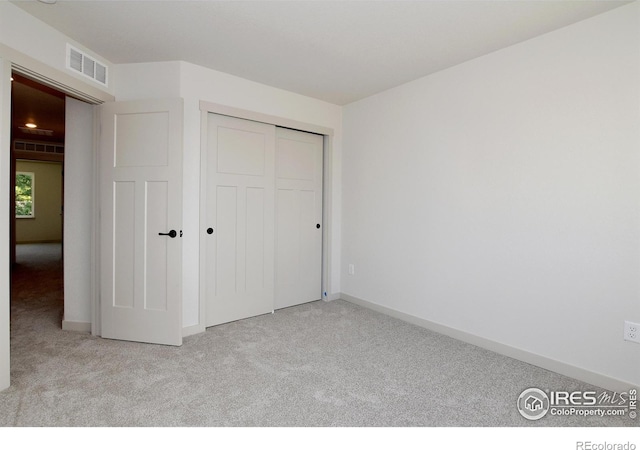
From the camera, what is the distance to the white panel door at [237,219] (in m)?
3.44

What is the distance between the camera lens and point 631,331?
87.6 inches

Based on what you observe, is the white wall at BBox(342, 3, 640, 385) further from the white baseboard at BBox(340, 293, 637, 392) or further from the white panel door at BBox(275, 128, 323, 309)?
the white panel door at BBox(275, 128, 323, 309)

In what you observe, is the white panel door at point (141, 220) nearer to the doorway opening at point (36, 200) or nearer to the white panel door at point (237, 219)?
the white panel door at point (237, 219)

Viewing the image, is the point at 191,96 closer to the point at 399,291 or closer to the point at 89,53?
the point at 89,53

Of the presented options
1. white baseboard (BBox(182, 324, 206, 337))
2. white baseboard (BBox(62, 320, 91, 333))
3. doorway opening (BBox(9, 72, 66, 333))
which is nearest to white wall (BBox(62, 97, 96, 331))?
white baseboard (BBox(62, 320, 91, 333))

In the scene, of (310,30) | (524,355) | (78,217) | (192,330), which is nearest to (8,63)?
(78,217)

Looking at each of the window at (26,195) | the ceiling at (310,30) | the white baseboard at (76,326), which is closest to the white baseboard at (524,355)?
the ceiling at (310,30)

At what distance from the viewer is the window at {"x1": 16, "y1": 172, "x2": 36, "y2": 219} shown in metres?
9.90

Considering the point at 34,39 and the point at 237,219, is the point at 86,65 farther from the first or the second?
the point at 237,219

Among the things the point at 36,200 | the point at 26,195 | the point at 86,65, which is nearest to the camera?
the point at 86,65

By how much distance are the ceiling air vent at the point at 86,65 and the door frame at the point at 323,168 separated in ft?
2.80

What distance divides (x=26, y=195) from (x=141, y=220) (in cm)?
976

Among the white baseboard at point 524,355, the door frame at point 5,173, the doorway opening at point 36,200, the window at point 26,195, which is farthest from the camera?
the window at point 26,195

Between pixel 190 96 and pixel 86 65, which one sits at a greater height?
pixel 86 65
